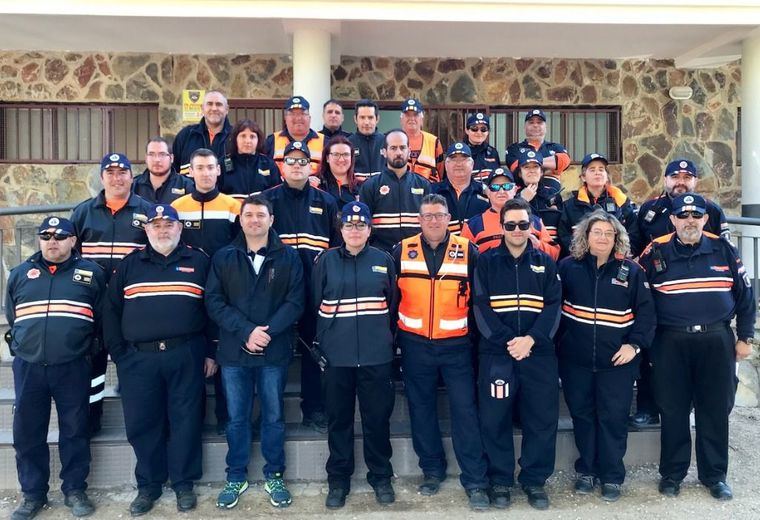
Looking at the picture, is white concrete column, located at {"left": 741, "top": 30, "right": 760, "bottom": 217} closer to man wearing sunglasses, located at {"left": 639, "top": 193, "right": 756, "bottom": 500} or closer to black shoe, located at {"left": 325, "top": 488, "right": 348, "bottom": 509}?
man wearing sunglasses, located at {"left": 639, "top": 193, "right": 756, "bottom": 500}

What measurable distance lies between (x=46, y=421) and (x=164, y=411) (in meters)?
0.74

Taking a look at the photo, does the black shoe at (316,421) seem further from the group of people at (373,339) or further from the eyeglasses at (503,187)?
the eyeglasses at (503,187)

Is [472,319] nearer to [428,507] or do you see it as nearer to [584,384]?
[584,384]

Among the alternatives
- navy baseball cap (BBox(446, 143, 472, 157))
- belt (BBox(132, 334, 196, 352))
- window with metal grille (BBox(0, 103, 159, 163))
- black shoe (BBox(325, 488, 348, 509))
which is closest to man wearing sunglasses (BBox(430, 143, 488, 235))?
navy baseball cap (BBox(446, 143, 472, 157))

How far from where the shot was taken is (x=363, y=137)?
5.51 m

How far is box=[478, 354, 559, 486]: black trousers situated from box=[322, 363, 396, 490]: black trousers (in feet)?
2.10

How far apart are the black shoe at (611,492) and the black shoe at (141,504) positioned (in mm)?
2953

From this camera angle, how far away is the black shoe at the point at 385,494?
413cm

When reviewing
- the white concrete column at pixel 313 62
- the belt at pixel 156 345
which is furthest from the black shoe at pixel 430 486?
the white concrete column at pixel 313 62

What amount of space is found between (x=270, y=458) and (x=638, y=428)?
2.69 meters

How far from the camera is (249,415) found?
4.20 meters

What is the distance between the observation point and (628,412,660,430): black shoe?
4750mm

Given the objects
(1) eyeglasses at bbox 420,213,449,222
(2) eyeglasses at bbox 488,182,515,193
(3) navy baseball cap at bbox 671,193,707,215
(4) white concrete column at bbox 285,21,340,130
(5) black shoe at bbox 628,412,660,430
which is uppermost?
(4) white concrete column at bbox 285,21,340,130

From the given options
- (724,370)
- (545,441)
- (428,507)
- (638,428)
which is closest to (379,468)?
(428,507)
